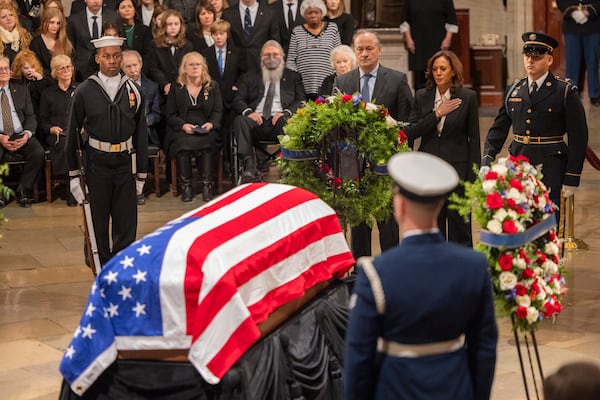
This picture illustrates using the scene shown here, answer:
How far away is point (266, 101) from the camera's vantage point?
38.5 ft

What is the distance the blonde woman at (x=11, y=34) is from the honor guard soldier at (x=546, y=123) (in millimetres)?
5548

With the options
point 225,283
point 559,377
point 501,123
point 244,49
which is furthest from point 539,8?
point 559,377

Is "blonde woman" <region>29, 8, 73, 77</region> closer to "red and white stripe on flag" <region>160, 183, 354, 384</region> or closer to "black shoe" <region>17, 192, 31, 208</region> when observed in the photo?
"black shoe" <region>17, 192, 31, 208</region>

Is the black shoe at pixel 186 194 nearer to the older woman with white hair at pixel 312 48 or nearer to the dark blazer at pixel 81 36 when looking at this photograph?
the older woman with white hair at pixel 312 48

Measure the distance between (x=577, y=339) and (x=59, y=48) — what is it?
666 centimetres

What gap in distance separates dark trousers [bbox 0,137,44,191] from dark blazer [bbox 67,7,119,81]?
1132 mm

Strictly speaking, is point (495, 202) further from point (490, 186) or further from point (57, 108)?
point (57, 108)

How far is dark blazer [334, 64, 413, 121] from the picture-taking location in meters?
8.12

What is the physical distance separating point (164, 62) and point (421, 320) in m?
8.70

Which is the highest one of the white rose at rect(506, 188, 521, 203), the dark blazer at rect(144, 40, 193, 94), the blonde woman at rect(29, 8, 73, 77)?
the blonde woman at rect(29, 8, 73, 77)

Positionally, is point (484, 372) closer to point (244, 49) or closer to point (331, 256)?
point (331, 256)

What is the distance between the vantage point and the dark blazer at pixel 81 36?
39.7ft

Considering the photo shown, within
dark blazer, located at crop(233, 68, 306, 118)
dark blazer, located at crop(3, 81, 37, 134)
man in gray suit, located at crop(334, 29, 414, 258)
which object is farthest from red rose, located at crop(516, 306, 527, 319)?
dark blazer, located at crop(3, 81, 37, 134)

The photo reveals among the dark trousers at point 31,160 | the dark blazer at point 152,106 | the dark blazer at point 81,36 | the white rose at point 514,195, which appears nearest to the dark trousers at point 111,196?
the dark trousers at point 31,160
